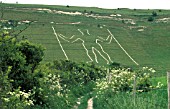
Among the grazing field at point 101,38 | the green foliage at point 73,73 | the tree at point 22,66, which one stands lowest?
the grazing field at point 101,38

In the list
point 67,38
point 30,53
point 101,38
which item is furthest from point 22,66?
point 101,38

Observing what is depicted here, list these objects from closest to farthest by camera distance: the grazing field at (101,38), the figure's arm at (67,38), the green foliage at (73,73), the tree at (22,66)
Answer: the tree at (22,66)
the green foliage at (73,73)
the grazing field at (101,38)
the figure's arm at (67,38)

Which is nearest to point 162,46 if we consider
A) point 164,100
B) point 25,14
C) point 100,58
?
point 100,58

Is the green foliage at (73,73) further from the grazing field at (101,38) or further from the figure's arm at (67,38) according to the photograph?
the figure's arm at (67,38)

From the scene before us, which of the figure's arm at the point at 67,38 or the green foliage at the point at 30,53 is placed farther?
the figure's arm at the point at 67,38

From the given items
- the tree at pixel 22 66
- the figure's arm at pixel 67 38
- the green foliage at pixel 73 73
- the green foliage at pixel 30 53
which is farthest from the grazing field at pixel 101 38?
the tree at pixel 22 66

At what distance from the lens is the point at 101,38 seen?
104688mm

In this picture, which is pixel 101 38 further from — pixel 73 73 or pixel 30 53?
pixel 30 53

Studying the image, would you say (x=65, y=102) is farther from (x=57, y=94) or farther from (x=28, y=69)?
(x=28, y=69)

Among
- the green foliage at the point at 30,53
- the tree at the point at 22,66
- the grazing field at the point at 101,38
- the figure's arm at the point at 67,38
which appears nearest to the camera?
the tree at the point at 22,66

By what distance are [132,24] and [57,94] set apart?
105990mm

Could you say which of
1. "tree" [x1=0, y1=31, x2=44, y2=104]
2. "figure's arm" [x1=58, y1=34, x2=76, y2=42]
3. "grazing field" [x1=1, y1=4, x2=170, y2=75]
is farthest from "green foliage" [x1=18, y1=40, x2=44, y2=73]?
"figure's arm" [x1=58, y1=34, x2=76, y2=42]

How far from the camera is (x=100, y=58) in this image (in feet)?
290

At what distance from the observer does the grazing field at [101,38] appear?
88.7 m
